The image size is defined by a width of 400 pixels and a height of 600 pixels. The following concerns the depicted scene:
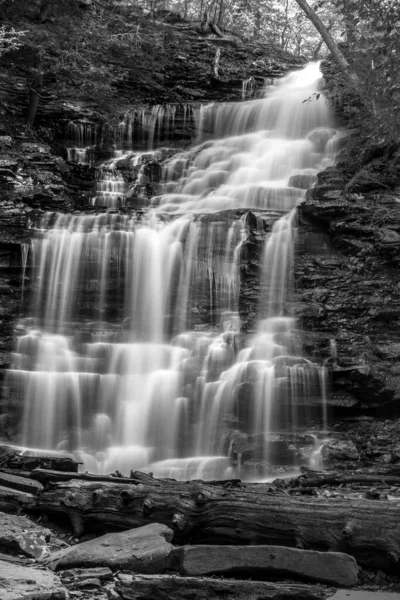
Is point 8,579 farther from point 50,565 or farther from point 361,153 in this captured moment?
point 361,153

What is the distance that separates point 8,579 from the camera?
417cm

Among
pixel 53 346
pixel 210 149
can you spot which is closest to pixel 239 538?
pixel 53 346

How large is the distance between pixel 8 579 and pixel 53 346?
833 cm

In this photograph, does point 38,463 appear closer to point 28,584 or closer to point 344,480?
point 28,584

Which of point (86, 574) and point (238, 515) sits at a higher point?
point (238, 515)

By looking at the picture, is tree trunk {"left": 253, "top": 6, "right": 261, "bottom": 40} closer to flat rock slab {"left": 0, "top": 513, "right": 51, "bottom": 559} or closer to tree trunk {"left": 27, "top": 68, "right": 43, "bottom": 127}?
tree trunk {"left": 27, "top": 68, "right": 43, "bottom": 127}

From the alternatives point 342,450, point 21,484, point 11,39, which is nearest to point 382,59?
point 342,450

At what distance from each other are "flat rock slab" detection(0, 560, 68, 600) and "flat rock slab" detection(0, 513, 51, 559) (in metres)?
0.53

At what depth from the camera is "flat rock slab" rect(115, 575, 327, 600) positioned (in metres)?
4.35

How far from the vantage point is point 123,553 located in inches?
192

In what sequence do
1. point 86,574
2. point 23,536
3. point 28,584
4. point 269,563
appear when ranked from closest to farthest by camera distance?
point 28,584 → point 86,574 → point 269,563 → point 23,536

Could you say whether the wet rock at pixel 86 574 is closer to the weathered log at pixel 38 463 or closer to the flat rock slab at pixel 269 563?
the flat rock slab at pixel 269 563

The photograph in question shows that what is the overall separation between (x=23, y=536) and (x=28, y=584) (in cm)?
114

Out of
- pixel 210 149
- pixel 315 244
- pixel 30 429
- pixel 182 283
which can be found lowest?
pixel 30 429
